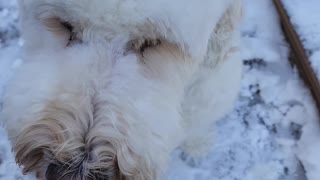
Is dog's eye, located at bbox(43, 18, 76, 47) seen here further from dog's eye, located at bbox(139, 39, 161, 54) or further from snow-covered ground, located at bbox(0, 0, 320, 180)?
snow-covered ground, located at bbox(0, 0, 320, 180)

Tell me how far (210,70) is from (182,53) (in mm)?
354

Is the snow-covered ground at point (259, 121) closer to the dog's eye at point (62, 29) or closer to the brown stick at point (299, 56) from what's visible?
the brown stick at point (299, 56)

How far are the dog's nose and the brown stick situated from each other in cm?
174

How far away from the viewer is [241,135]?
2947mm

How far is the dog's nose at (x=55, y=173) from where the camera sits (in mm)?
1637

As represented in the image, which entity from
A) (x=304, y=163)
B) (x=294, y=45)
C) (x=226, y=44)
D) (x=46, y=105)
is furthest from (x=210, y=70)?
(x=294, y=45)

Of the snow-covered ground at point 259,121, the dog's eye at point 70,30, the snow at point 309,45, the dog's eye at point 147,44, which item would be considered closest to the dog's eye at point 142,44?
the dog's eye at point 147,44

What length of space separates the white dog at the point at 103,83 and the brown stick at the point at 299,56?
4.06ft

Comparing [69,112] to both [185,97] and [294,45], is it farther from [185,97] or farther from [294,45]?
[294,45]

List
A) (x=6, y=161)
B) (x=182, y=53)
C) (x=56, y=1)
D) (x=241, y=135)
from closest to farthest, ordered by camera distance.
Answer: (x=56, y=1) → (x=182, y=53) → (x=6, y=161) → (x=241, y=135)

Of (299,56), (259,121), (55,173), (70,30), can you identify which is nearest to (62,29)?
(70,30)

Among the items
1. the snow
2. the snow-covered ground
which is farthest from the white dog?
the snow

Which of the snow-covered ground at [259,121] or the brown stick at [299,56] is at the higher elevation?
the brown stick at [299,56]

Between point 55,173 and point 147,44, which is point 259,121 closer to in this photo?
point 147,44
